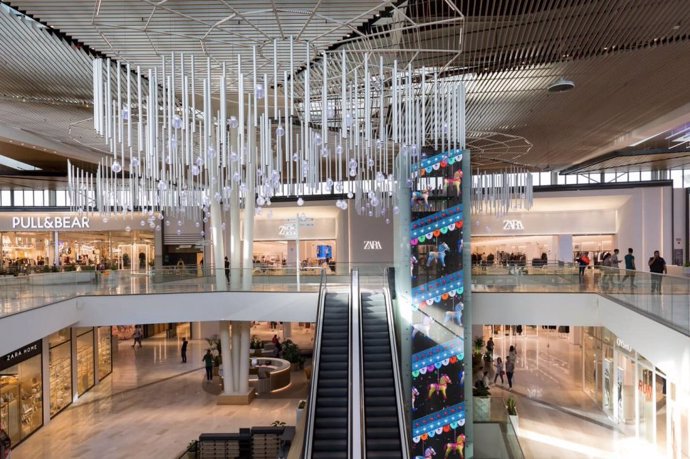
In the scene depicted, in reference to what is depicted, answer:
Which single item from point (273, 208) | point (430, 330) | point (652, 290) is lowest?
point (430, 330)

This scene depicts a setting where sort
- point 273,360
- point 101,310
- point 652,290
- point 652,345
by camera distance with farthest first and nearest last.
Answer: point 273,360 < point 101,310 < point 652,290 < point 652,345

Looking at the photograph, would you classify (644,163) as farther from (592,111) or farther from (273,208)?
(273,208)

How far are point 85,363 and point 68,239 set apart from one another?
14.8 meters

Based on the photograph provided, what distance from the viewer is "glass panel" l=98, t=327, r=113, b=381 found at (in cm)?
1926

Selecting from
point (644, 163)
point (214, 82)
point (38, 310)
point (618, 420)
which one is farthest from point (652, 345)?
point (644, 163)

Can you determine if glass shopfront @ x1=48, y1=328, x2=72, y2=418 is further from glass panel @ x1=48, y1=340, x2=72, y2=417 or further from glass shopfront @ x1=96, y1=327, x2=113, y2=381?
glass shopfront @ x1=96, y1=327, x2=113, y2=381

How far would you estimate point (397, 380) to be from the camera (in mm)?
10562

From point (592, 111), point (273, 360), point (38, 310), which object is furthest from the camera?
point (273, 360)

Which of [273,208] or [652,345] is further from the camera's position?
[273,208]

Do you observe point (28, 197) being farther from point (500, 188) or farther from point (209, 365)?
point (500, 188)

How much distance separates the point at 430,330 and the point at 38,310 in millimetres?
8981

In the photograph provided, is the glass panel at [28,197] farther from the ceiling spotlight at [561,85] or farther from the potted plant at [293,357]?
the ceiling spotlight at [561,85]

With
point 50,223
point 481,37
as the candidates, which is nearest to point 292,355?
point 481,37

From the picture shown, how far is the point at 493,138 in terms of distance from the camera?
714 inches
